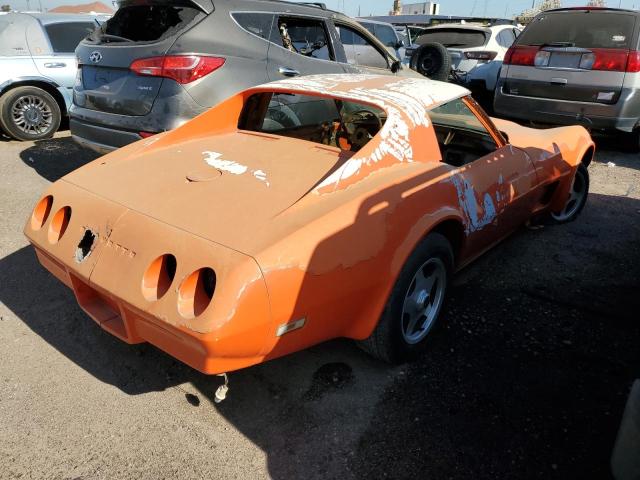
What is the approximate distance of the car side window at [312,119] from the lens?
3.31 meters

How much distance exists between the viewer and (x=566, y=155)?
3922 mm

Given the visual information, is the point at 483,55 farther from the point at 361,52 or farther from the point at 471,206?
the point at 471,206

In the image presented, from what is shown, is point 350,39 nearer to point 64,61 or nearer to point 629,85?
point 629,85

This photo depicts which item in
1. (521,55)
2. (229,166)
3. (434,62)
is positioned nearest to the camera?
(229,166)

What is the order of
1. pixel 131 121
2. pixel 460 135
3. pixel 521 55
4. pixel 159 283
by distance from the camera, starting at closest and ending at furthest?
pixel 159 283
pixel 460 135
pixel 131 121
pixel 521 55

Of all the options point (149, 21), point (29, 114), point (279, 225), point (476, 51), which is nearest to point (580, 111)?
point (476, 51)

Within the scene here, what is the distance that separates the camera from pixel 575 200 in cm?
453

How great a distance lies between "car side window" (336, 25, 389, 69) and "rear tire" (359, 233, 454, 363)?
370cm

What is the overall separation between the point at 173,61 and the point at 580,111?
4780 mm

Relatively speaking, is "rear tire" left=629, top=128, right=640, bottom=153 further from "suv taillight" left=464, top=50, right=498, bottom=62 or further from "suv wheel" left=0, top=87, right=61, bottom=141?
"suv wheel" left=0, top=87, right=61, bottom=141

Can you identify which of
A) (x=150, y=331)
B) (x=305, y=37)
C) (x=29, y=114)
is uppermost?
(x=305, y=37)

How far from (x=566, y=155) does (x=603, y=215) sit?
1.18m

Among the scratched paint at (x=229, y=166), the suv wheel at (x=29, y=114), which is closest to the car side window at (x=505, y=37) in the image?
the suv wheel at (x=29, y=114)

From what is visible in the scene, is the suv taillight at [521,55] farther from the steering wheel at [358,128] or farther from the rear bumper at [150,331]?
the rear bumper at [150,331]
